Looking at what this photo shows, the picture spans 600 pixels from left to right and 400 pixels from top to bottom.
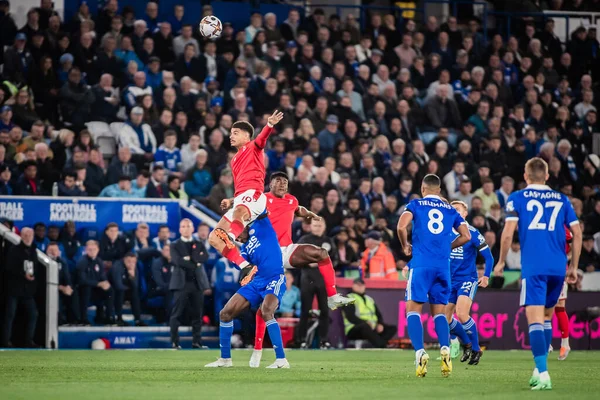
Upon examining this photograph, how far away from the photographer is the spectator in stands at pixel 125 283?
20812 mm

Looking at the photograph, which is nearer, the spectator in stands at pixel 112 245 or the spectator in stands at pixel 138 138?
the spectator in stands at pixel 112 245

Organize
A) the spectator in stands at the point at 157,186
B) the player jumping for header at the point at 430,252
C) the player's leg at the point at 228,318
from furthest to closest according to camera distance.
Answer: the spectator in stands at the point at 157,186 < the player's leg at the point at 228,318 < the player jumping for header at the point at 430,252

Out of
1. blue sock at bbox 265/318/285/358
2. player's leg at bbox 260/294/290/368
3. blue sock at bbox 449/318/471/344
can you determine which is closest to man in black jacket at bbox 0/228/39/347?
player's leg at bbox 260/294/290/368

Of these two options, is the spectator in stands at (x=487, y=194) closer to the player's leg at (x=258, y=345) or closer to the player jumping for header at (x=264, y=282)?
the player's leg at (x=258, y=345)

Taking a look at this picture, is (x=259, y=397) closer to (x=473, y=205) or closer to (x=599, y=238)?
(x=473, y=205)

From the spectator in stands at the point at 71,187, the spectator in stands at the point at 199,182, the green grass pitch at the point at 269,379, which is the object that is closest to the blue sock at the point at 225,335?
the green grass pitch at the point at 269,379

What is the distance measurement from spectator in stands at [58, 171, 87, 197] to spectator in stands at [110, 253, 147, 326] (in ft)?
5.55

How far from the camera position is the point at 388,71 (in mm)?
28344

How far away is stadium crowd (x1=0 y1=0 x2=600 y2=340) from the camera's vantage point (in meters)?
21.9

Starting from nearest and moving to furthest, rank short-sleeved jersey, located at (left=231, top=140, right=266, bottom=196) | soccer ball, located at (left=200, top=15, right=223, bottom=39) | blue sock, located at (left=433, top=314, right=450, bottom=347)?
blue sock, located at (left=433, top=314, right=450, bottom=347), short-sleeved jersey, located at (left=231, top=140, right=266, bottom=196), soccer ball, located at (left=200, top=15, right=223, bottom=39)

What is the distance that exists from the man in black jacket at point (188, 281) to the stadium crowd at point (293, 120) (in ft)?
2.12

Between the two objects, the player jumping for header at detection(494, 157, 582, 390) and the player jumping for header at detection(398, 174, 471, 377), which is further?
the player jumping for header at detection(398, 174, 471, 377)

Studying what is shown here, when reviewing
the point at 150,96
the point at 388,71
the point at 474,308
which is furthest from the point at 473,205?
the point at 150,96

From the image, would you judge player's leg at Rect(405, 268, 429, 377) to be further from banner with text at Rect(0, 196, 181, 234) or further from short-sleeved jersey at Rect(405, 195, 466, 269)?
banner with text at Rect(0, 196, 181, 234)
